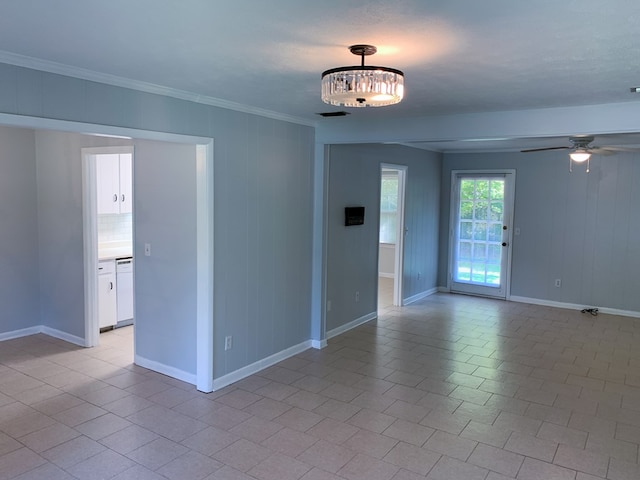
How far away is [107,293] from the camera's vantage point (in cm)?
552

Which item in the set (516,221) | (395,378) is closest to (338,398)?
(395,378)

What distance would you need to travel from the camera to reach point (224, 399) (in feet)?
12.9

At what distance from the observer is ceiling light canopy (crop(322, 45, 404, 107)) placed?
2117mm

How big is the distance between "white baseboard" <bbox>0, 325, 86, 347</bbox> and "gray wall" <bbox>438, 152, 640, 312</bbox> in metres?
6.14

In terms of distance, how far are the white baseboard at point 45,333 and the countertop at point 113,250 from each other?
902mm

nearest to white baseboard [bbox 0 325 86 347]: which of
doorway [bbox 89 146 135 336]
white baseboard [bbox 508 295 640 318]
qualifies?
doorway [bbox 89 146 135 336]

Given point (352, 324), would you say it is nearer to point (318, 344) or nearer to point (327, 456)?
point (318, 344)

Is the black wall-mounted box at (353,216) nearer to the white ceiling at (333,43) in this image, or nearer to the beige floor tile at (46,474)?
the white ceiling at (333,43)

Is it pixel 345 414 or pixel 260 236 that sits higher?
pixel 260 236

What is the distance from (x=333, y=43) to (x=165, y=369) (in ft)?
11.0

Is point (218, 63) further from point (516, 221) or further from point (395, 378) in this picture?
point (516, 221)

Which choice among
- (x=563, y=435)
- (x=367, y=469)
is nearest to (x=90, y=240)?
(x=367, y=469)

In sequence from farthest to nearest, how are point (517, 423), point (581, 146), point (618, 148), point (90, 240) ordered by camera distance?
point (618, 148)
point (581, 146)
point (90, 240)
point (517, 423)

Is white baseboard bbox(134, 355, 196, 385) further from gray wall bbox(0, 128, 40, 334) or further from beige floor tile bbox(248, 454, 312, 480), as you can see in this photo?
gray wall bbox(0, 128, 40, 334)
